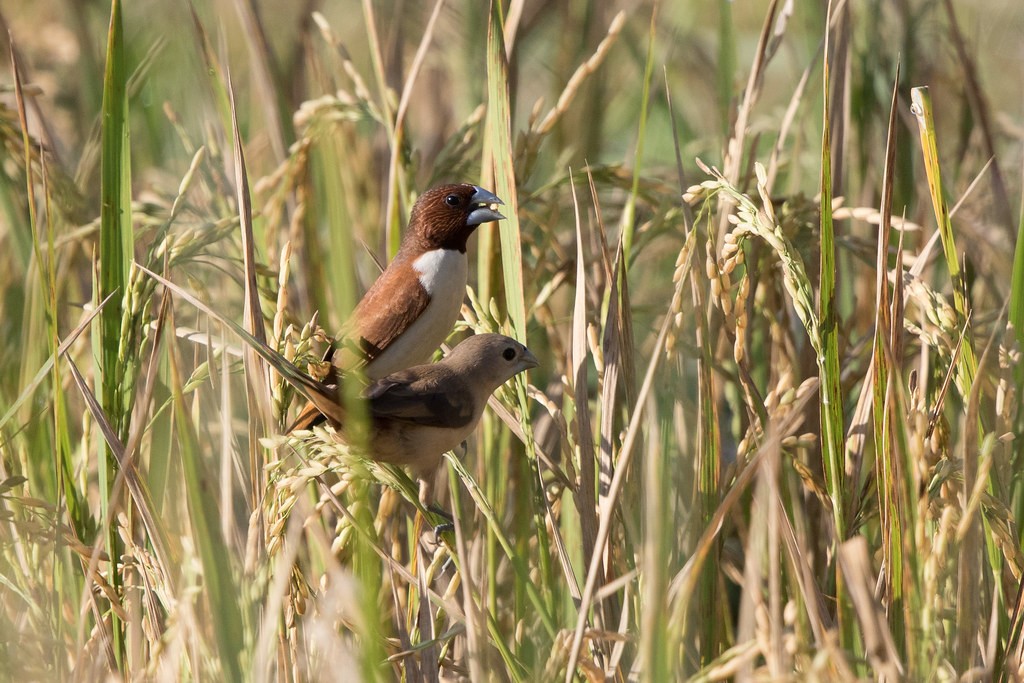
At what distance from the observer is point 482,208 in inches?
111

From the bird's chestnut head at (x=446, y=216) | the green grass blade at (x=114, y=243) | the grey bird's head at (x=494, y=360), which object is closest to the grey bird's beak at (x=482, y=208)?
the bird's chestnut head at (x=446, y=216)

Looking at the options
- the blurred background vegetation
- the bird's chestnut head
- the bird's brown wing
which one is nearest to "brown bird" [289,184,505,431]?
the bird's chestnut head

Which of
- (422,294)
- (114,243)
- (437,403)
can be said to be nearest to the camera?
(114,243)

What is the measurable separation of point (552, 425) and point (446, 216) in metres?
0.64

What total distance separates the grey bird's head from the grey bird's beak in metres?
0.38

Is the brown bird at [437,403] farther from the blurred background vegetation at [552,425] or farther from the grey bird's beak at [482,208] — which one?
the grey bird's beak at [482,208]

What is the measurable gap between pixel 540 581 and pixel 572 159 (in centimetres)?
179

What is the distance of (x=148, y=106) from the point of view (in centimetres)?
375

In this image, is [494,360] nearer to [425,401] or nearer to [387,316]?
[425,401]

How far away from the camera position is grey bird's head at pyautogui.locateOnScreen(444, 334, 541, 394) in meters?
2.23

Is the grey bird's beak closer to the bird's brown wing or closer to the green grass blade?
the bird's brown wing

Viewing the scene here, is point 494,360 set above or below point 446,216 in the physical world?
below

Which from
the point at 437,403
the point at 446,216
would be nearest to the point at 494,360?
the point at 437,403

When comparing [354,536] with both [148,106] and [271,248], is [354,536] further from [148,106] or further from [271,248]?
[148,106]
